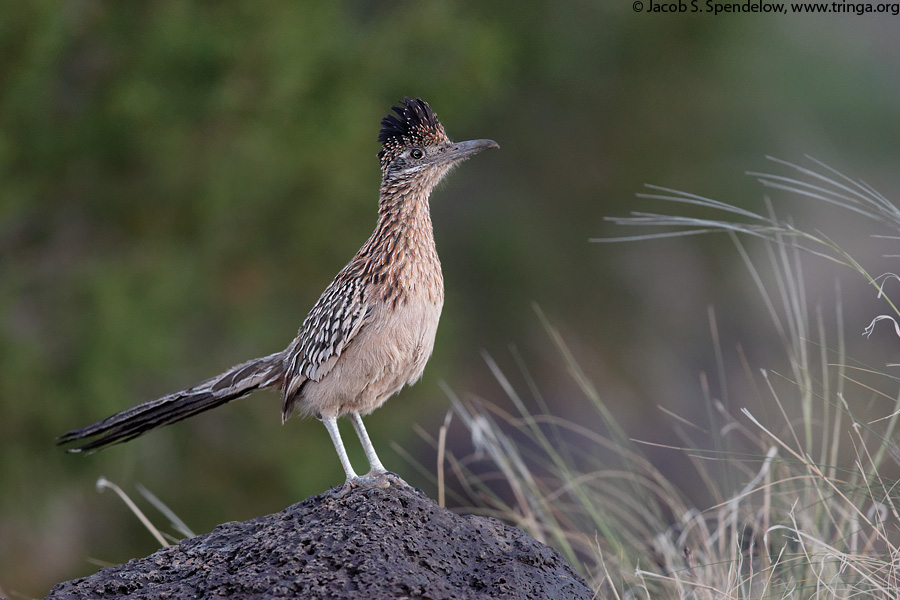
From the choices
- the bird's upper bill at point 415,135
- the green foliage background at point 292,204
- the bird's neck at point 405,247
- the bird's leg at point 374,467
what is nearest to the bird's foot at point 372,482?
the bird's leg at point 374,467

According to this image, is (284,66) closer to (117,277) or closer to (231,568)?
(117,277)

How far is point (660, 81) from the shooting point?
600 inches

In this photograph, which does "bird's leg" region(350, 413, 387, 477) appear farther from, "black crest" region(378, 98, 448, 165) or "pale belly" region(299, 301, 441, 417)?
"black crest" region(378, 98, 448, 165)

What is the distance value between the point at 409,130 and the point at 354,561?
7.28ft

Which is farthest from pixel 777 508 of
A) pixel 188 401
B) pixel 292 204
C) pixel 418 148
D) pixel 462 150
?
pixel 292 204

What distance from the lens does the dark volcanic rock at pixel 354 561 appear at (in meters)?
3.33

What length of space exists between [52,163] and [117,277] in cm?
116

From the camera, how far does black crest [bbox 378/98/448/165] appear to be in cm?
488

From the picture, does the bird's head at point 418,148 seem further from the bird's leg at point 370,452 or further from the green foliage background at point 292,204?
the green foliage background at point 292,204

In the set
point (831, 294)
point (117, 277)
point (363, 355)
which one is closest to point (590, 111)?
point (831, 294)

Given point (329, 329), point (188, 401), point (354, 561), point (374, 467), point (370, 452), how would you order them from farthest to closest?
point (188, 401)
point (329, 329)
point (370, 452)
point (374, 467)
point (354, 561)

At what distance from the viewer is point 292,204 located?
456 inches

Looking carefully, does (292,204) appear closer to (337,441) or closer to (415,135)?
(415,135)

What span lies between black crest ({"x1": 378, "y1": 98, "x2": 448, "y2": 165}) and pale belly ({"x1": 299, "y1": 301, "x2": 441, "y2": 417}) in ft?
2.60
